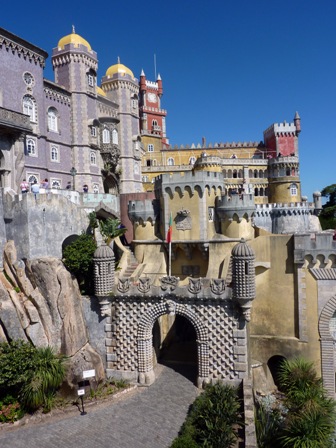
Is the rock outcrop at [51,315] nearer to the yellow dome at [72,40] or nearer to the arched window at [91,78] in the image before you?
the arched window at [91,78]

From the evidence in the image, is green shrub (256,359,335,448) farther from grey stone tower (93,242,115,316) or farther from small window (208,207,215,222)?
small window (208,207,215,222)

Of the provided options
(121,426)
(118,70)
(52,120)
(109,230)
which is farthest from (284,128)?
(121,426)

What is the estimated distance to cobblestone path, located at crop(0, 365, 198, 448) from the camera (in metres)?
14.8

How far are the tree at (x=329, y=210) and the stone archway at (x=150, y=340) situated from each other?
40548mm

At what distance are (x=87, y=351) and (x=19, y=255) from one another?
689 cm

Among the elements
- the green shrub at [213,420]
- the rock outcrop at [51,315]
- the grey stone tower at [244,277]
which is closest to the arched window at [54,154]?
the rock outcrop at [51,315]

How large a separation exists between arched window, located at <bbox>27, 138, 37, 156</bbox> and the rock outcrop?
12.5m

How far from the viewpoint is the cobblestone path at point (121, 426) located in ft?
48.5

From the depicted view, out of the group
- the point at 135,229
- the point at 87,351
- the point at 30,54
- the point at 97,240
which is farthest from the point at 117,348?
the point at 30,54

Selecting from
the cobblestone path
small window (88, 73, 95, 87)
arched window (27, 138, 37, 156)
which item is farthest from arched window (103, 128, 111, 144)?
the cobblestone path

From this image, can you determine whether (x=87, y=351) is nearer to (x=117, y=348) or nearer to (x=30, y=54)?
(x=117, y=348)

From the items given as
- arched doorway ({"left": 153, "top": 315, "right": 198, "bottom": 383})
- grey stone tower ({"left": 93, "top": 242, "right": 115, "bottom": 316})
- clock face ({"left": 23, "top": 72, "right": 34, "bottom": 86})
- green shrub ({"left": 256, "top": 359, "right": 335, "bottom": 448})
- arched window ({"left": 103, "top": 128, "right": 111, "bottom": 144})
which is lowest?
green shrub ({"left": 256, "top": 359, "right": 335, "bottom": 448})

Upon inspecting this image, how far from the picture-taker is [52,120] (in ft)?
105

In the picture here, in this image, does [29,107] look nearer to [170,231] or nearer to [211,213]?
[170,231]
